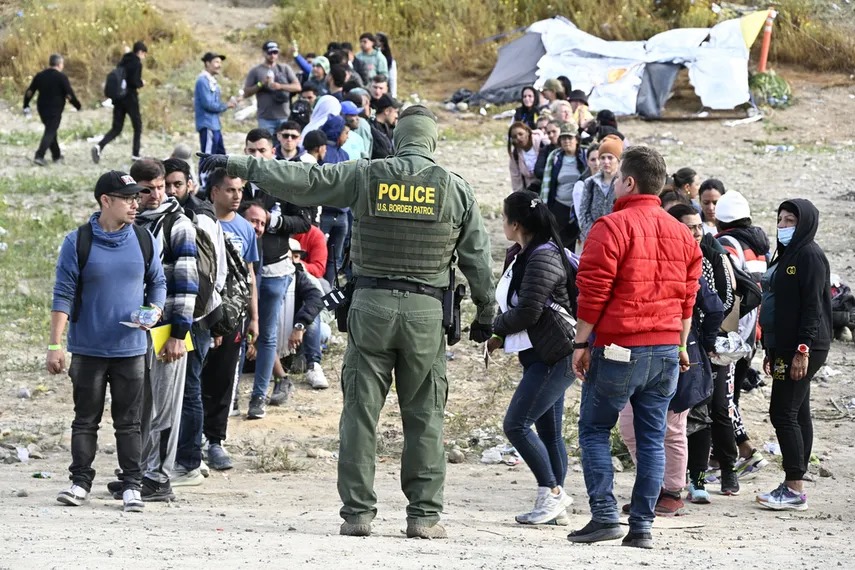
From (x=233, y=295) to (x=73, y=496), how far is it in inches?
53.6

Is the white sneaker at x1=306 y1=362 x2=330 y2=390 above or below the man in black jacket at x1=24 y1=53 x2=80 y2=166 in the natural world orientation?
below

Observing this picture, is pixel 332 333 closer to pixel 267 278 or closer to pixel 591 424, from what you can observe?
pixel 267 278

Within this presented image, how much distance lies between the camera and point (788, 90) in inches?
857

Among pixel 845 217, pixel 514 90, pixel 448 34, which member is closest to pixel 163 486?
pixel 845 217

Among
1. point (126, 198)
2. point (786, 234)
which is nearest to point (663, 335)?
point (786, 234)

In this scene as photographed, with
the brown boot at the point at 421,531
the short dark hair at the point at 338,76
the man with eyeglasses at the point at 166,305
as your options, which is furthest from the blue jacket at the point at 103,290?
the short dark hair at the point at 338,76

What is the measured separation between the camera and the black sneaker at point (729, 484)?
7102 millimetres

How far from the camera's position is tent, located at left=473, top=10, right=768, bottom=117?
21.4 metres

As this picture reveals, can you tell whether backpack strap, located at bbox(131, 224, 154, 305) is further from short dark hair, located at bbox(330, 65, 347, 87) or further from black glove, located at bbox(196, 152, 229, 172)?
short dark hair, located at bbox(330, 65, 347, 87)

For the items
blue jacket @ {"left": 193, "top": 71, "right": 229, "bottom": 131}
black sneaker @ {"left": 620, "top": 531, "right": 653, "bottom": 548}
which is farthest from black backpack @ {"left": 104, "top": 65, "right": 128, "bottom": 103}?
black sneaker @ {"left": 620, "top": 531, "right": 653, "bottom": 548}

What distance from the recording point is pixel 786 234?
667cm

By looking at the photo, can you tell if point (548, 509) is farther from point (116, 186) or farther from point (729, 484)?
point (116, 186)

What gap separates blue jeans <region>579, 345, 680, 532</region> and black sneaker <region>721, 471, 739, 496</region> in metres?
1.71

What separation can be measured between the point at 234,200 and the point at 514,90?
15705mm
